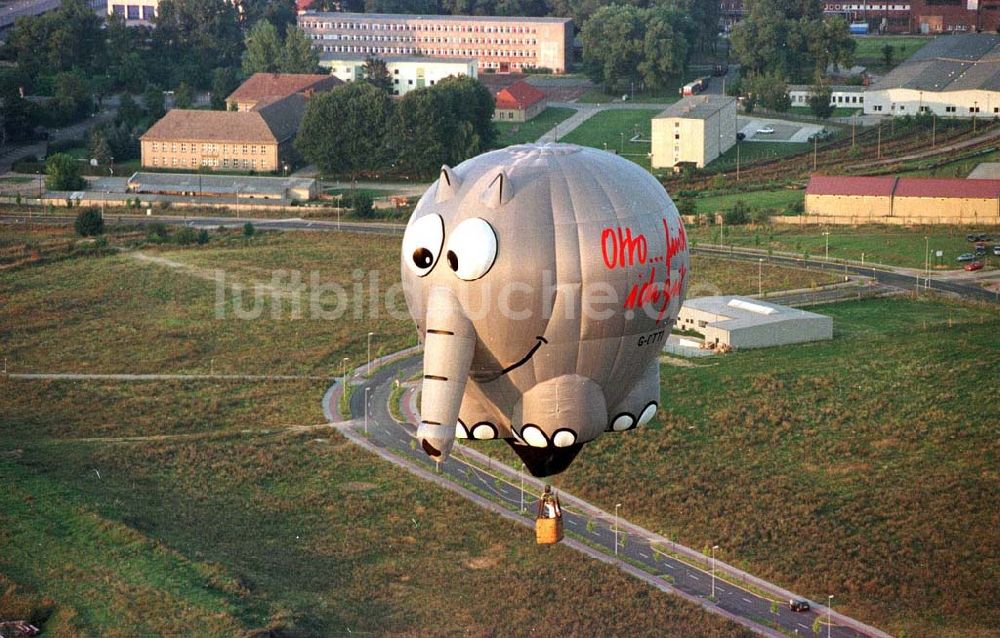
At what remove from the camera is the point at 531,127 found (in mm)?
101125

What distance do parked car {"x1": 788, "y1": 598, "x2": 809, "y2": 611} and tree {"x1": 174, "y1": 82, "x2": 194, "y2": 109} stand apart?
6865 cm

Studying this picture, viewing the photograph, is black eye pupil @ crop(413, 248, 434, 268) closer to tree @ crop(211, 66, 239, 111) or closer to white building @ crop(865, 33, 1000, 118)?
white building @ crop(865, 33, 1000, 118)

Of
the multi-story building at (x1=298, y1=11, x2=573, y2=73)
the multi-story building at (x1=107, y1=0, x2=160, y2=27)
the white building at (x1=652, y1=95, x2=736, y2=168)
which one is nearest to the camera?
the white building at (x1=652, y1=95, x2=736, y2=168)

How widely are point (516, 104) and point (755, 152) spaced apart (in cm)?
1514

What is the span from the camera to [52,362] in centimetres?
6128

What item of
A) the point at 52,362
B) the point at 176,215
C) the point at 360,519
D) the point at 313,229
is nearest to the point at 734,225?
the point at 313,229

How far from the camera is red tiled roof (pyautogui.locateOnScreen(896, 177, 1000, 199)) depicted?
255ft

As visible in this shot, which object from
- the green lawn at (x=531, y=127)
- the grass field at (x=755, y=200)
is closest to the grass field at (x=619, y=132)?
the green lawn at (x=531, y=127)

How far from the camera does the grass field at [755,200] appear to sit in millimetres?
81625

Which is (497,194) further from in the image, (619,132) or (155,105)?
(155,105)

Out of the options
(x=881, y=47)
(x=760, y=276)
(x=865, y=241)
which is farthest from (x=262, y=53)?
(x=760, y=276)

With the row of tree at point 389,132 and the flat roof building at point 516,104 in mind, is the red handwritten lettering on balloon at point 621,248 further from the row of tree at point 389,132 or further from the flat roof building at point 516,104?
the flat roof building at point 516,104

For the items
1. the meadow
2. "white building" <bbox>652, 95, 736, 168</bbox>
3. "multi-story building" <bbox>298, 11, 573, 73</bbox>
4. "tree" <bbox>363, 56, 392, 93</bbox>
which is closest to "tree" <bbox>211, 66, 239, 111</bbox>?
"tree" <bbox>363, 56, 392, 93</bbox>

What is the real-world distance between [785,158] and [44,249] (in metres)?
35.9
